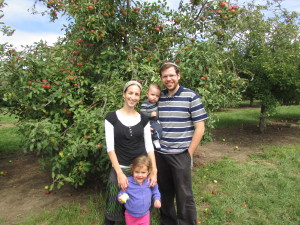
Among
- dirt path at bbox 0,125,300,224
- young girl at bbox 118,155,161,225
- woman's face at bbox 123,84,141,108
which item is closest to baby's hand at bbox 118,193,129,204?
young girl at bbox 118,155,161,225

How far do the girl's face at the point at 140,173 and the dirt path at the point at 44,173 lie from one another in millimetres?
1662

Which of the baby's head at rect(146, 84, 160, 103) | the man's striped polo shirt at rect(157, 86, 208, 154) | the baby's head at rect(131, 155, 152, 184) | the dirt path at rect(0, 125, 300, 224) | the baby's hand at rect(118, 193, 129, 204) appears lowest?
the dirt path at rect(0, 125, 300, 224)

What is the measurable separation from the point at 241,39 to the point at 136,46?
4.37 metres

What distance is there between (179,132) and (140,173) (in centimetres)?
58

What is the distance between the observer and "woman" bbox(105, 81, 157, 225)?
7.26ft

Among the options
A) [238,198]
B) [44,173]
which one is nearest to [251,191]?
[238,198]

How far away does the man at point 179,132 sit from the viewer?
7.86 ft

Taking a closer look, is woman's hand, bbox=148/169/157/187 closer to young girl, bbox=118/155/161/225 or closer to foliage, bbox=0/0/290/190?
young girl, bbox=118/155/161/225

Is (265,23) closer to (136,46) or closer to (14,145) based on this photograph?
(136,46)

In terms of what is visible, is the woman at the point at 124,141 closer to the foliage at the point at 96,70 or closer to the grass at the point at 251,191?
the foliage at the point at 96,70

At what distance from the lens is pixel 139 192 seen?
227 cm

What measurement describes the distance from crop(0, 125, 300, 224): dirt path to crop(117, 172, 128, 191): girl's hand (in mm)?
1598

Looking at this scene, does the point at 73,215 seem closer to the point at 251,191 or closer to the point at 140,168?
the point at 140,168

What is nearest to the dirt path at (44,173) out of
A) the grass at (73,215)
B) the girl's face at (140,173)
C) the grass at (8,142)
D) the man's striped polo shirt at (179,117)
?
the grass at (73,215)
